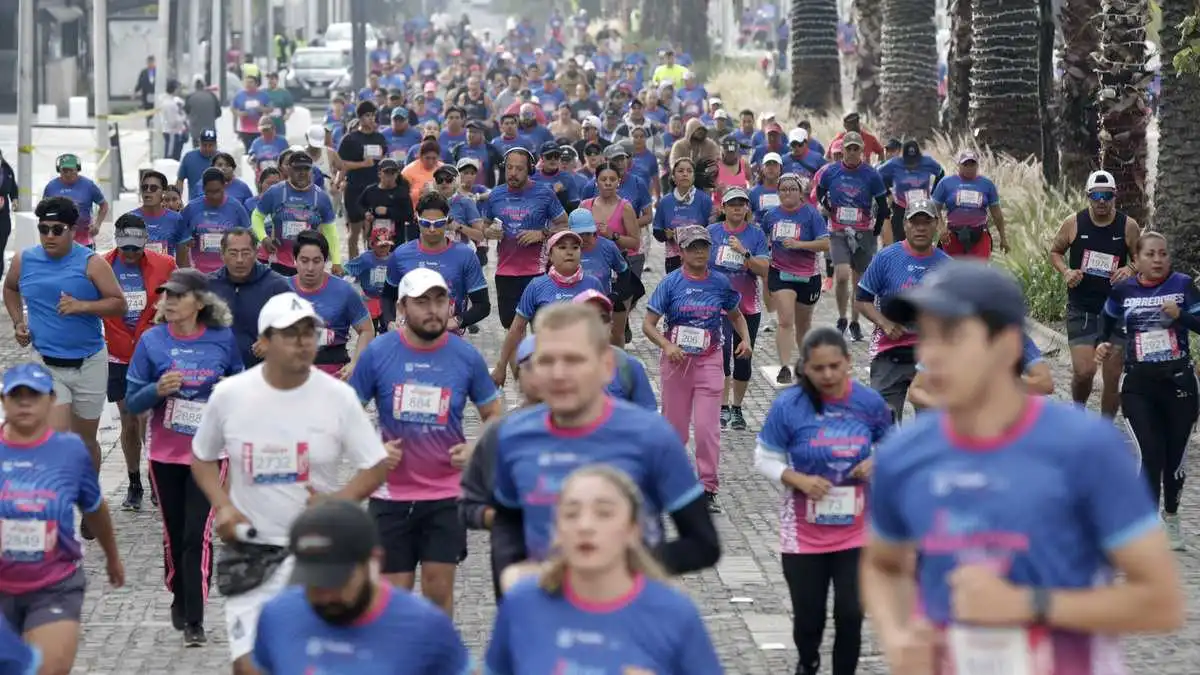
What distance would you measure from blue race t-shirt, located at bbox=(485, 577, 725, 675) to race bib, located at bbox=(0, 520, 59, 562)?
3311mm

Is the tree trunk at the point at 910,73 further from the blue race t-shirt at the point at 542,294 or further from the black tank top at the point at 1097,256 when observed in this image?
the blue race t-shirt at the point at 542,294

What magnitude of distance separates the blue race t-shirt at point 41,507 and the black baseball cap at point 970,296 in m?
4.30

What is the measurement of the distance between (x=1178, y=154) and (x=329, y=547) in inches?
575

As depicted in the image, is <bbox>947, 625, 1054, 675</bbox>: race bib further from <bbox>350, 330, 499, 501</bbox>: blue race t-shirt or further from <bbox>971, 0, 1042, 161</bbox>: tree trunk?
<bbox>971, 0, 1042, 161</bbox>: tree trunk

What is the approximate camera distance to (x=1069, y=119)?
23406 mm

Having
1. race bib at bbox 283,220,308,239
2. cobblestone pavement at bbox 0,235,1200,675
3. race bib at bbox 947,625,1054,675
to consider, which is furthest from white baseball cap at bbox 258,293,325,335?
race bib at bbox 283,220,308,239

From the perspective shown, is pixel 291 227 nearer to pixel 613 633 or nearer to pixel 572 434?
pixel 572 434

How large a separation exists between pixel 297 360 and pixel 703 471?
5445mm

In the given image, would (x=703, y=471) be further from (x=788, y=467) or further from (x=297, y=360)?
(x=297, y=360)

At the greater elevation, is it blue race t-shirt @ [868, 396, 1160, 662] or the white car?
the white car

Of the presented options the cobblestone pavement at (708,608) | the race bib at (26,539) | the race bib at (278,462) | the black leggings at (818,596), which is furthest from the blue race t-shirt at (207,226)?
the race bib at (278,462)

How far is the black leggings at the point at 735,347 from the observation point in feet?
46.1

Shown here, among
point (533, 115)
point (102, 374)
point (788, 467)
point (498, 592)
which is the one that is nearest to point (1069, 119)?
point (533, 115)

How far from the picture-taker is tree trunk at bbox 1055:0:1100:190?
76.0ft
